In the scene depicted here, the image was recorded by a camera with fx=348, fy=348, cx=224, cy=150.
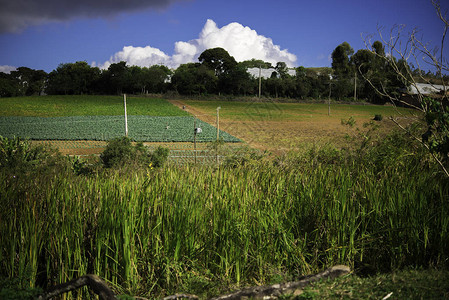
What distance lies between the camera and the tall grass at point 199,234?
263 centimetres

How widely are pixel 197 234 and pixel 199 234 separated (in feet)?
0.08

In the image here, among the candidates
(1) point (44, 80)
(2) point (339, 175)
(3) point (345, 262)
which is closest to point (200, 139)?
(2) point (339, 175)

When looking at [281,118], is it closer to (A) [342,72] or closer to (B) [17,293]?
(A) [342,72]

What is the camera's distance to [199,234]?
2947 mm

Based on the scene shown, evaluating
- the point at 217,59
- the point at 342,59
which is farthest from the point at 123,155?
the point at 342,59

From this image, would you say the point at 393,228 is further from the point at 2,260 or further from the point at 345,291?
the point at 2,260

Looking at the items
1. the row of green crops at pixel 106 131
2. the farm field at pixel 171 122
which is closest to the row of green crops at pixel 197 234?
the farm field at pixel 171 122

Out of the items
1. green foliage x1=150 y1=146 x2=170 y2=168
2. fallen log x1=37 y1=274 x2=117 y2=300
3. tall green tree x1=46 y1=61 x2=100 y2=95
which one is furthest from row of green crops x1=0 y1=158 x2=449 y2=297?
tall green tree x1=46 y1=61 x2=100 y2=95

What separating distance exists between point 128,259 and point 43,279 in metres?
0.90

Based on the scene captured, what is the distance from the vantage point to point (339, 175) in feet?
13.8

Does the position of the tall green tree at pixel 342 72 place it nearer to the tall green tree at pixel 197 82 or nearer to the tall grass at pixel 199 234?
the tall green tree at pixel 197 82

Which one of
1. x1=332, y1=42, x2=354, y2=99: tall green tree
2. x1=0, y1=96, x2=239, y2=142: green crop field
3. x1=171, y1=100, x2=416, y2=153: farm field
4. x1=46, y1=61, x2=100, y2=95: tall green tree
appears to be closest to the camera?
x1=0, y1=96, x2=239, y2=142: green crop field

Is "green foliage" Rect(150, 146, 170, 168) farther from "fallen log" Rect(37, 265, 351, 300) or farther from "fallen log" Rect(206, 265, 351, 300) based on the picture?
"fallen log" Rect(206, 265, 351, 300)

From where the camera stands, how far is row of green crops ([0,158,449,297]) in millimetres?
2635
